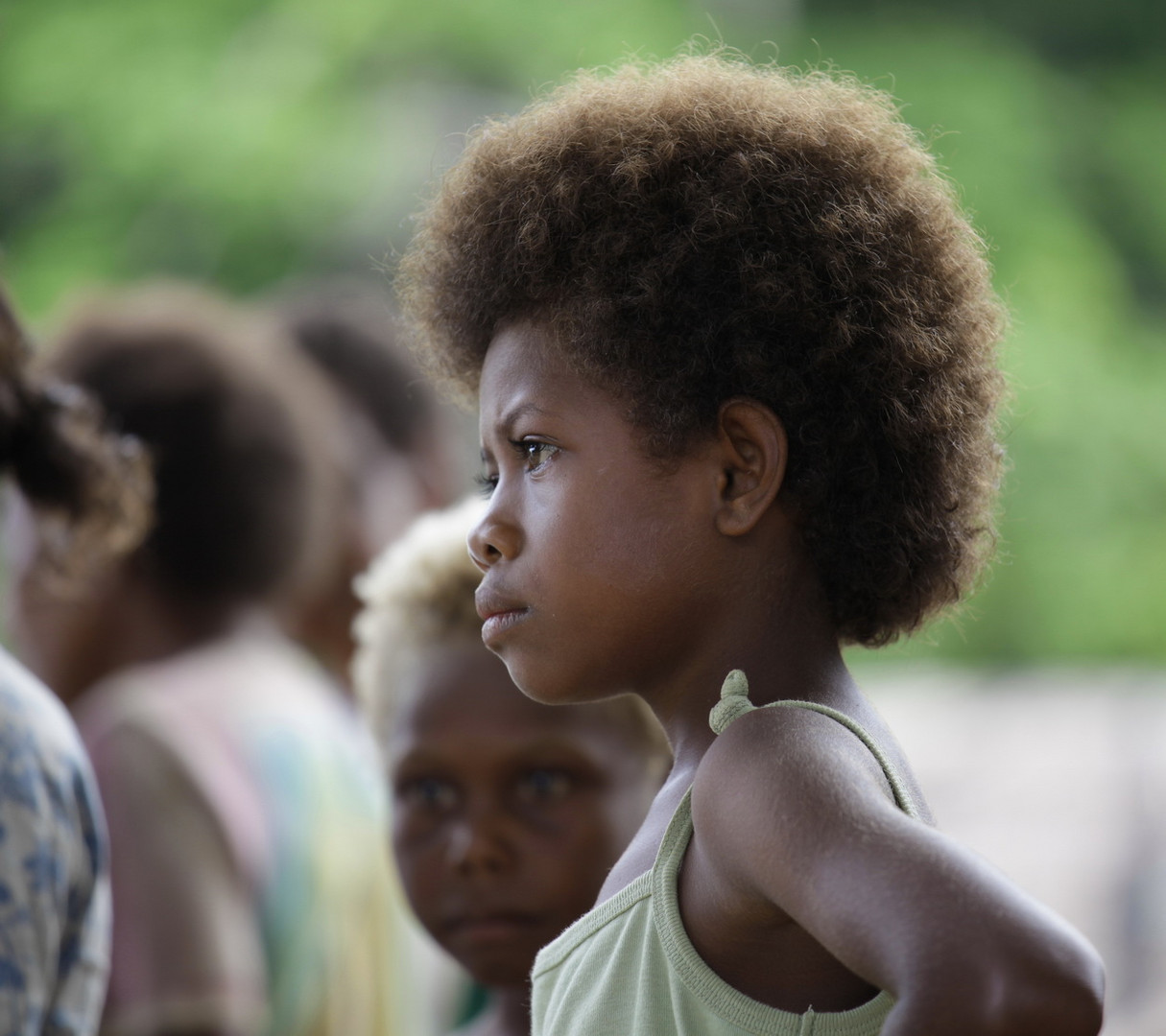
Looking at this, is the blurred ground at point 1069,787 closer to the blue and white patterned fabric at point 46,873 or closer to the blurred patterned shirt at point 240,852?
the blurred patterned shirt at point 240,852

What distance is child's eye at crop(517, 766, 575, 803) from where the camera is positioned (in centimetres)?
202

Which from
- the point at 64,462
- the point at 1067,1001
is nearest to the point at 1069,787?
the point at 64,462

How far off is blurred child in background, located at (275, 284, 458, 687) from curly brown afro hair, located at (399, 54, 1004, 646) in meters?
2.63

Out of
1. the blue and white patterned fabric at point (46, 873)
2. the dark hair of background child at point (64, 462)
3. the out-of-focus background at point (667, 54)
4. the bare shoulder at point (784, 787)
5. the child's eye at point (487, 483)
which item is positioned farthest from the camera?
the out-of-focus background at point (667, 54)

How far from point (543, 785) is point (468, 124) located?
6.10m

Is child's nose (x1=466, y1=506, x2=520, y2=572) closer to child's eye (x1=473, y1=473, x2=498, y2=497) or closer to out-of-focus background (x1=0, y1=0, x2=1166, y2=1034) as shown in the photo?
child's eye (x1=473, y1=473, x2=498, y2=497)

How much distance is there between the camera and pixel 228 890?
9.23ft

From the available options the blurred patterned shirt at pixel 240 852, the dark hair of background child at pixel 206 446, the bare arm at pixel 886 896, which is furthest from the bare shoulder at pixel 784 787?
the dark hair of background child at pixel 206 446

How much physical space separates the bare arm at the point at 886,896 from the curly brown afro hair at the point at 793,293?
293mm

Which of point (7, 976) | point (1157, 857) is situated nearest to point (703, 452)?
point (7, 976)

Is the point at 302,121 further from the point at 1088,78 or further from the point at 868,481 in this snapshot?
the point at 868,481

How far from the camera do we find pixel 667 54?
7.35 metres

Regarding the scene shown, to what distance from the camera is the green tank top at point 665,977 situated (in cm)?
118

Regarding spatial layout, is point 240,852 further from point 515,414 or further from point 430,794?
point 515,414
